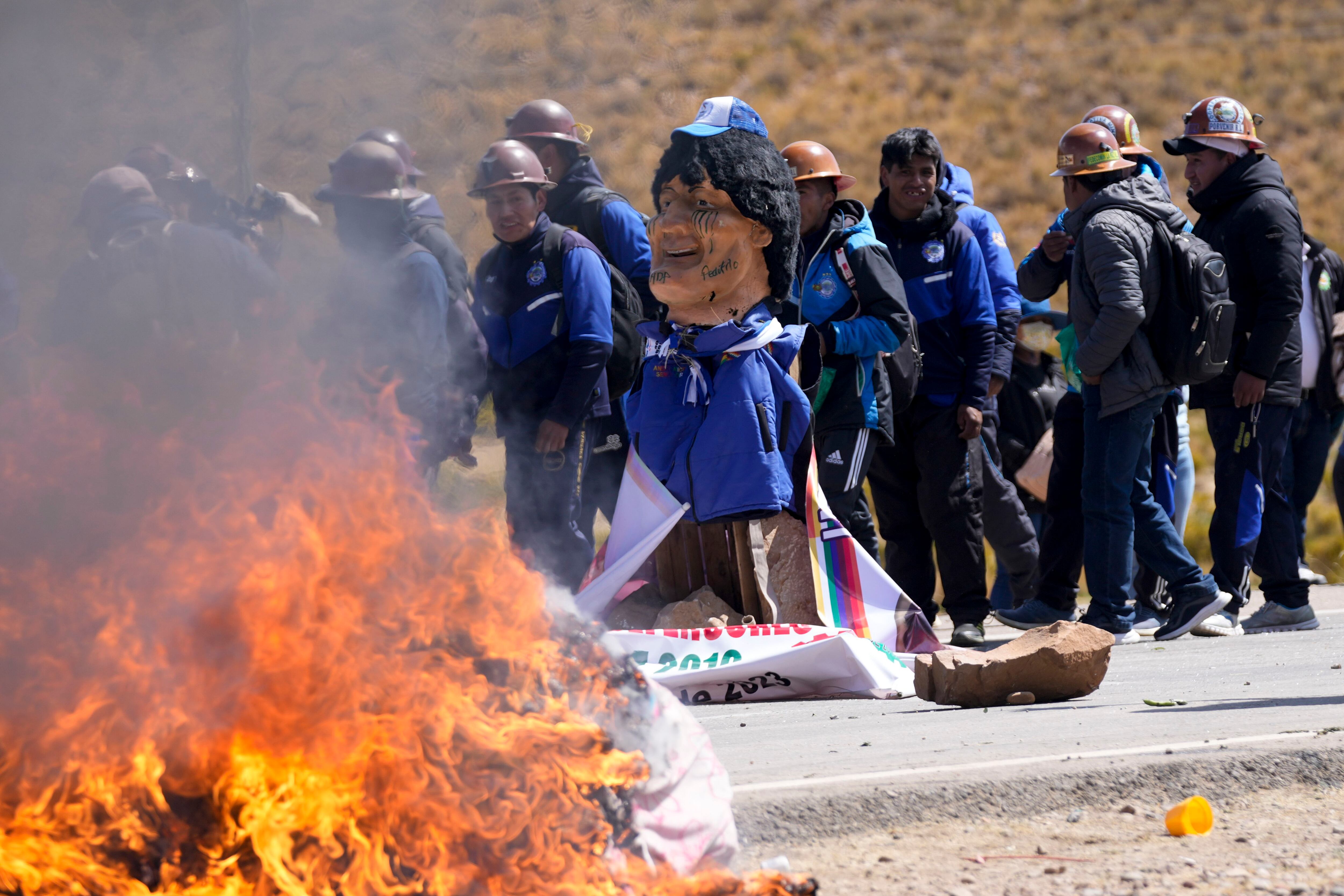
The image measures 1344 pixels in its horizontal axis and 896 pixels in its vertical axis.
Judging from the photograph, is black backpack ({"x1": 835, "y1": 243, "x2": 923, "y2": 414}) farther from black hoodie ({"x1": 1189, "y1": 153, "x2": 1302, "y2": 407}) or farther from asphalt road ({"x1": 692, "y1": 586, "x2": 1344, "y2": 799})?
black hoodie ({"x1": 1189, "y1": 153, "x2": 1302, "y2": 407})

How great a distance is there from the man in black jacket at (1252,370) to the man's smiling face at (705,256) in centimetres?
294

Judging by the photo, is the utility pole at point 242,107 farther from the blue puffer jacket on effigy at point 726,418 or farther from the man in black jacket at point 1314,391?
the man in black jacket at point 1314,391

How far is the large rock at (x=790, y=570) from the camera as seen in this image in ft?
18.3

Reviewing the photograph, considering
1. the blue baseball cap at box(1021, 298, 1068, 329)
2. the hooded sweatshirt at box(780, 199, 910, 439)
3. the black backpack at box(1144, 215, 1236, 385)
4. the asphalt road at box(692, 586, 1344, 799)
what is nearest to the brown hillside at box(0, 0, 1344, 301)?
the hooded sweatshirt at box(780, 199, 910, 439)

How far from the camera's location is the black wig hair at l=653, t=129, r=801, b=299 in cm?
552

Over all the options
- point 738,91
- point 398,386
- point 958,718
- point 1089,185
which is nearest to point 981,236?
point 1089,185

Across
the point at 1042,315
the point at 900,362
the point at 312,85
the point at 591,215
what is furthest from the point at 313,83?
the point at 1042,315

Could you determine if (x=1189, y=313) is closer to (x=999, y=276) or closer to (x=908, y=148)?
(x=999, y=276)

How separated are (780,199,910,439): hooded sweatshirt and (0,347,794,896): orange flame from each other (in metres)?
3.27

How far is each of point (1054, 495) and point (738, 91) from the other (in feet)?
80.2

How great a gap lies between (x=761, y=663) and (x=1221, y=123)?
402cm

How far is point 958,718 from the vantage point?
492 centimetres

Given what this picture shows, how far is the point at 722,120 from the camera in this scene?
222 inches

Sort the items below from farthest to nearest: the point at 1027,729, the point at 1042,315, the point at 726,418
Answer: the point at 1042,315
the point at 726,418
the point at 1027,729
